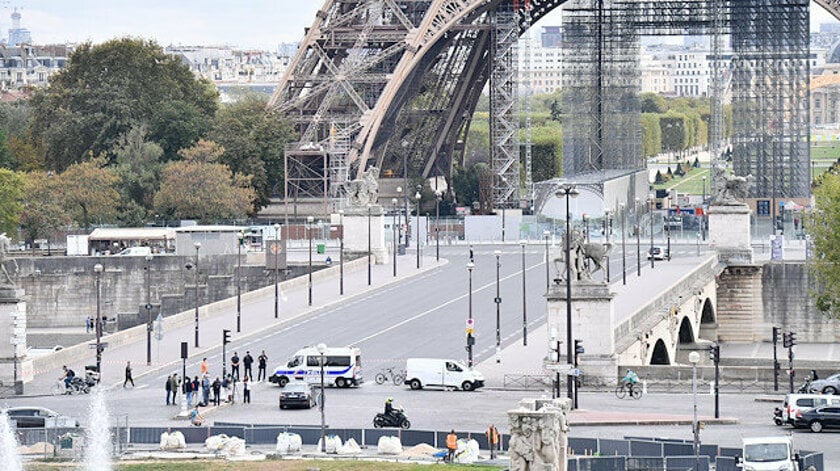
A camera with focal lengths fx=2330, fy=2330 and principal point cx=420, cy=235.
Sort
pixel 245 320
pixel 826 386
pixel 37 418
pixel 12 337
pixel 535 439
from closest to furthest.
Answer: pixel 535 439
pixel 37 418
pixel 826 386
pixel 12 337
pixel 245 320

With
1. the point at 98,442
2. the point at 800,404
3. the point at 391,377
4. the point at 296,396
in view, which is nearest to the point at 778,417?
the point at 800,404

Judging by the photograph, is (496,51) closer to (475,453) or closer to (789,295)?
(789,295)

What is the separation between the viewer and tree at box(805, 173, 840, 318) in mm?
92312

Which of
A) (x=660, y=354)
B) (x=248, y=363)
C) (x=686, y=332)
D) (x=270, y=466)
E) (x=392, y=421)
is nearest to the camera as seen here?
(x=270, y=466)

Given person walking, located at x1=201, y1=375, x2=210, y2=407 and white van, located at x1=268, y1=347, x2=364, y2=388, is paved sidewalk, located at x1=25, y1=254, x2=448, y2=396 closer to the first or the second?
white van, located at x1=268, y1=347, x2=364, y2=388

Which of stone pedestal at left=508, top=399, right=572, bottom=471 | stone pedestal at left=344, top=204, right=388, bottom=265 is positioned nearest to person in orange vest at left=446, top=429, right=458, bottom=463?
stone pedestal at left=508, top=399, right=572, bottom=471

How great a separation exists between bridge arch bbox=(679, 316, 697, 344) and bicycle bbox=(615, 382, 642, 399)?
24521 mm

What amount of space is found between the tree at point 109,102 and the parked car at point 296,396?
2888 inches

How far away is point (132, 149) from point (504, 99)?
22125 mm

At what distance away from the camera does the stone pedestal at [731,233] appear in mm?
104812

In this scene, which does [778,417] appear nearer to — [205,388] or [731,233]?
[205,388]

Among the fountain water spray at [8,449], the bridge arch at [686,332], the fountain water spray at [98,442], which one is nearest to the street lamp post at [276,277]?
the bridge arch at [686,332]

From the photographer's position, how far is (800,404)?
60.1 m

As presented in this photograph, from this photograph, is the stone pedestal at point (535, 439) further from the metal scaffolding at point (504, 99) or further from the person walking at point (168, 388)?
the metal scaffolding at point (504, 99)
